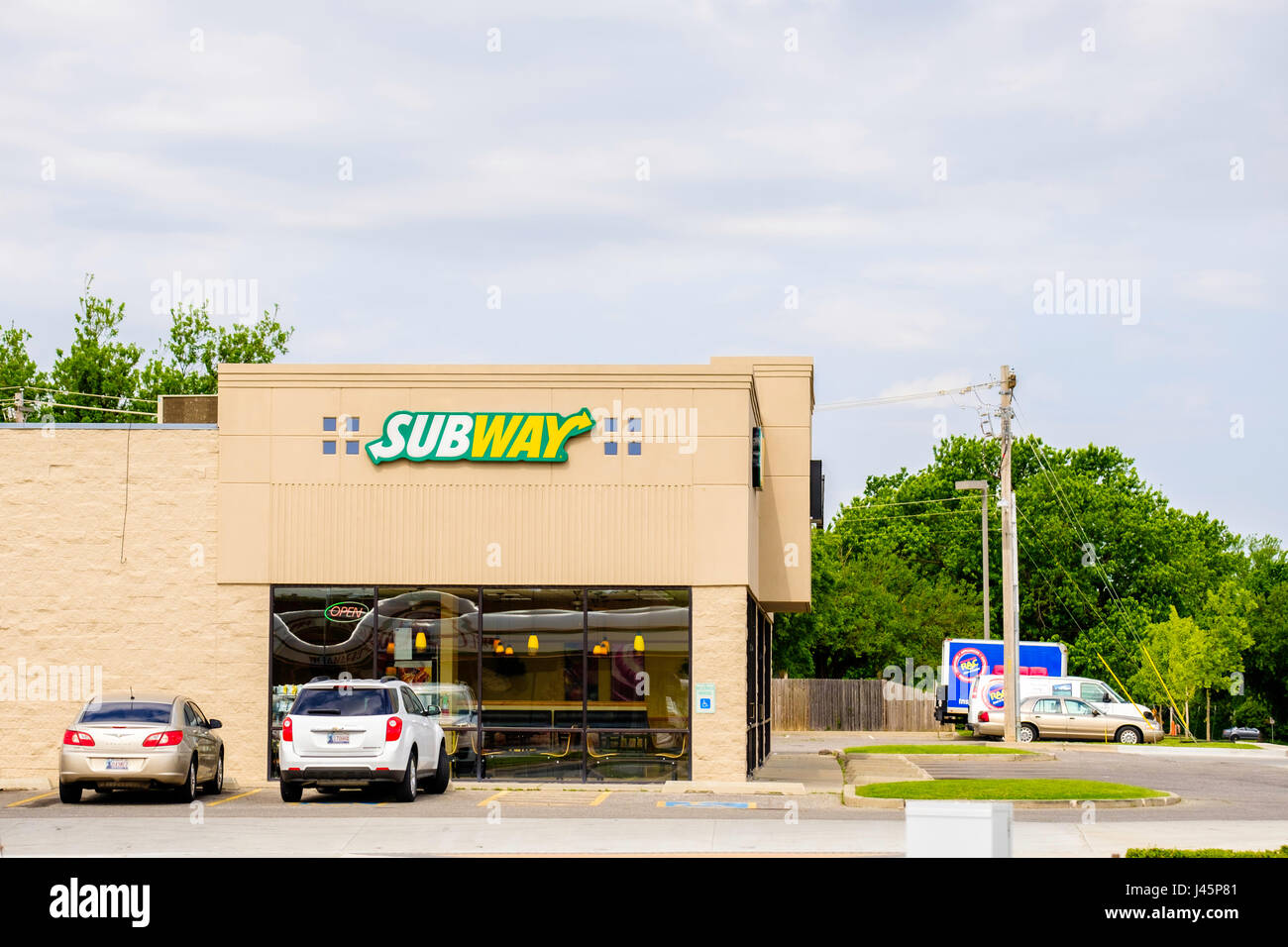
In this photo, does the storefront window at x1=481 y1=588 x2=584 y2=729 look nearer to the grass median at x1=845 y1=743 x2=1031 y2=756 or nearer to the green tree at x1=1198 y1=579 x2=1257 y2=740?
the grass median at x1=845 y1=743 x2=1031 y2=756

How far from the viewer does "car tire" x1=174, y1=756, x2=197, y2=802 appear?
22094 mm

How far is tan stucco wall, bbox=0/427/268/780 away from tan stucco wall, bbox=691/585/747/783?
7.78 metres

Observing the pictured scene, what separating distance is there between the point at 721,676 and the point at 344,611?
6.86 meters

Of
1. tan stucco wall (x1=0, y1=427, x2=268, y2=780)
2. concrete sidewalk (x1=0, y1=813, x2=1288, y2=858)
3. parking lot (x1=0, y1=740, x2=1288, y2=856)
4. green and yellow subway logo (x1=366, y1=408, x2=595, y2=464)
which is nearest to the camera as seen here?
concrete sidewalk (x1=0, y1=813, x2=1288, y2=858)

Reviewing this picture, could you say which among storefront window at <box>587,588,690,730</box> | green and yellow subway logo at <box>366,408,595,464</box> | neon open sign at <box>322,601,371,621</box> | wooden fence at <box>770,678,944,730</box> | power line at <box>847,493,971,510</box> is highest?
power line at <box>847,493,971,510</box>

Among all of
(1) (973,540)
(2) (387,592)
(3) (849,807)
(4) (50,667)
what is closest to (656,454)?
(2) (387,592)

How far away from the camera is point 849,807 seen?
21797mm

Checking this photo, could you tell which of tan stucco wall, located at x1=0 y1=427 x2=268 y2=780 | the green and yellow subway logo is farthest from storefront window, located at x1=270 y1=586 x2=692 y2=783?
the green and yellow subway logo

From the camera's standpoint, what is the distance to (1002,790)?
22.4m

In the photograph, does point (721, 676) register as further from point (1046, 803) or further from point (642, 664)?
point (1046, 803)

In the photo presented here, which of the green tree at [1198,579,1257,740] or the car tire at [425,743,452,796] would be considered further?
the green tree at [1198,579,1257,740]

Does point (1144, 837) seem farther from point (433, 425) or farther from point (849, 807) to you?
point (433, 425)
